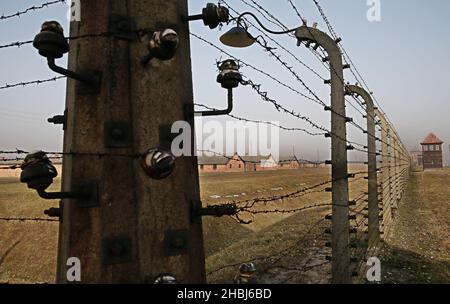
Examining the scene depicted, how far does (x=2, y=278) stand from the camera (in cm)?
1112

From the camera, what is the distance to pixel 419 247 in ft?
28.0

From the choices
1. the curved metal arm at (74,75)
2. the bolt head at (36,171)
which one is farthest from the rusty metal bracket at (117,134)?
the bolt head at (36,171)

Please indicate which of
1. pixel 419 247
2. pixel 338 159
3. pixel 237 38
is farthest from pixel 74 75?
pixel 419 247

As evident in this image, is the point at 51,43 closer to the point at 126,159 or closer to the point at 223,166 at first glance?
the point at 126,159

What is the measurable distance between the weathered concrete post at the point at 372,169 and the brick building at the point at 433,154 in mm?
66105

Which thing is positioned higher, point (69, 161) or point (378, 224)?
point (69, 161)

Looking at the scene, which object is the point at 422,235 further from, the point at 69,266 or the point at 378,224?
the point at 69,266

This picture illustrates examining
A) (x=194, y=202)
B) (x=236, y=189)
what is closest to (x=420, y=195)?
(x=236, y=189)

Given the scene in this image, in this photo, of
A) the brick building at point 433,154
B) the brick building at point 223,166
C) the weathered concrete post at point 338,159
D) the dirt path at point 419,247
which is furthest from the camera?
the brick building at point 223,166

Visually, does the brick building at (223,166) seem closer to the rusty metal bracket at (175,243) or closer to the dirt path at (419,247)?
the dirt path at (419,247)

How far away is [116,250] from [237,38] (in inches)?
104

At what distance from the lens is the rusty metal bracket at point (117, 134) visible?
2.33 meters

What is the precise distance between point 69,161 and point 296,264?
5689 mm

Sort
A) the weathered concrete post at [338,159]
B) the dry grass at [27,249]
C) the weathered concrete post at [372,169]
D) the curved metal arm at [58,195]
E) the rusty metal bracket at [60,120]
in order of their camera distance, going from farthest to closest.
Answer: the dry grass at [27,249], the weathered concrete post at [372,169], the weathered concrete post at [338,159], the rusty metal bracket at [60,120], the curved metal arm at [58,195]
